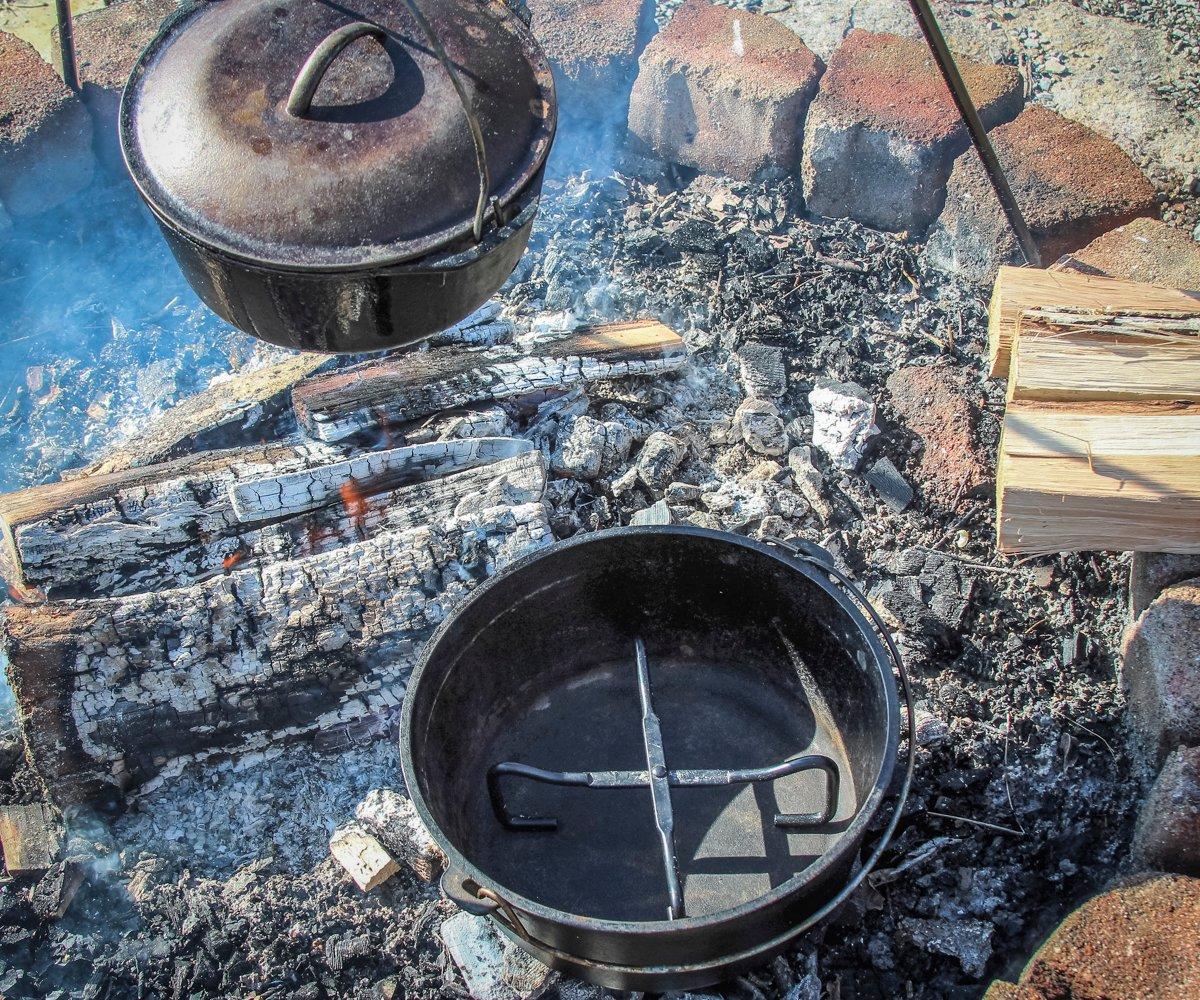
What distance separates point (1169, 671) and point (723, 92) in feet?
11.3

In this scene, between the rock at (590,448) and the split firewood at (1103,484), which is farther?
the rock at (590,448)

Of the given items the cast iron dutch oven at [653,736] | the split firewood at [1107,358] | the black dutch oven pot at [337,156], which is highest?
the black dutch oven pot at [337,156]

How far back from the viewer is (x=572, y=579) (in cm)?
264

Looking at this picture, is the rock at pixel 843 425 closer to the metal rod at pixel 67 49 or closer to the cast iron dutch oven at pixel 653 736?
the cast iron dutch oven at pixel 653 736

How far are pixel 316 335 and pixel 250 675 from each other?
1385 mm

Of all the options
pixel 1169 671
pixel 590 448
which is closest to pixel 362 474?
pixel 590 448

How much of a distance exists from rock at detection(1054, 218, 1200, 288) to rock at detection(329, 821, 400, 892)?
131 inches

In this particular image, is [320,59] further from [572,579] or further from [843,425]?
[843,425]

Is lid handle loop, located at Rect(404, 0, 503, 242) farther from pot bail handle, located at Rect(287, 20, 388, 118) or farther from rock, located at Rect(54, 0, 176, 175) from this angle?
rock, located at Rect(54, 0, 176, 175)

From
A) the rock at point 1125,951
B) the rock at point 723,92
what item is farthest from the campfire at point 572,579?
the rock at point 723,92

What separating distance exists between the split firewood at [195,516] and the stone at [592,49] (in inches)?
110

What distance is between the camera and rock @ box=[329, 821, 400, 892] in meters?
2.65

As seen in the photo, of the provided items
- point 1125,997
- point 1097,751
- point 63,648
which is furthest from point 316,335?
point 1097,751

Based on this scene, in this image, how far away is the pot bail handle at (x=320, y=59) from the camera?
5.03 feet
